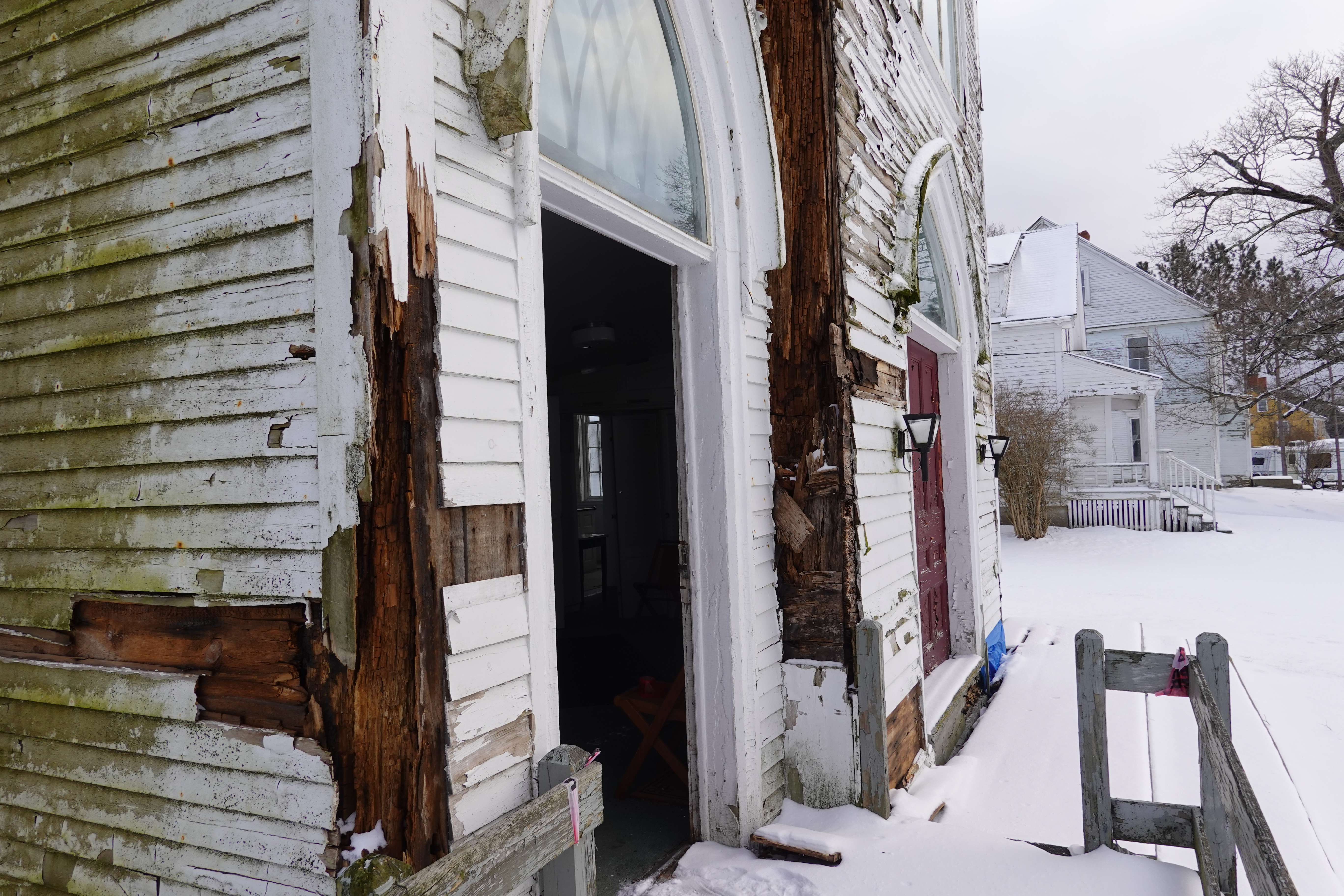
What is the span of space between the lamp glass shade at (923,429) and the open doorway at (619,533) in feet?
4.75

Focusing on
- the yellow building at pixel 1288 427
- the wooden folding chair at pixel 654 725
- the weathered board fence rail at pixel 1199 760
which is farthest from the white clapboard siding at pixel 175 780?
the yellow building at pixel 1288 427

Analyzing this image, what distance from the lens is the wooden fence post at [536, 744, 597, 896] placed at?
2.03 metres

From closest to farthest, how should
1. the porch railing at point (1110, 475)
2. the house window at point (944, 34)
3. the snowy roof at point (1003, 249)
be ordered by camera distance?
the house window at point (944, 34) < the porch railing at point (1110, 475) < the snowy roof at point (1003, 249)

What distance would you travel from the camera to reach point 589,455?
9.82 meters

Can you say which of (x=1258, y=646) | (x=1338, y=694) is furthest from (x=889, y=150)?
(x=1258, y=646)

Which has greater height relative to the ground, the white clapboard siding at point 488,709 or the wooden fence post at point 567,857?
the white clapboard siding at point 488,709

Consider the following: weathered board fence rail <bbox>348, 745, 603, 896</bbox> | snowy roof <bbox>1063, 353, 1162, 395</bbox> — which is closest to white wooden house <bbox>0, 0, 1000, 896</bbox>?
weathered board fence rail <bbox>348, 745, 603, 896</bbox>

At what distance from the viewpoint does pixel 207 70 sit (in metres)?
2.01

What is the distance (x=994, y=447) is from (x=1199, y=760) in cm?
474

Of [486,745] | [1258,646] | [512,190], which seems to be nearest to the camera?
[486,745]

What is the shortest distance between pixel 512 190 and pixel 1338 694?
742cm

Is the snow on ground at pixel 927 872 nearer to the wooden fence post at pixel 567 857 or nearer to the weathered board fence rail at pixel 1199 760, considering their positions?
the weathered board fence rail at pixel 1199 760

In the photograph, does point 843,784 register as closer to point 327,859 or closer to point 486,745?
point 486,745

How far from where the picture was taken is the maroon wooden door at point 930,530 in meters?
6.20
